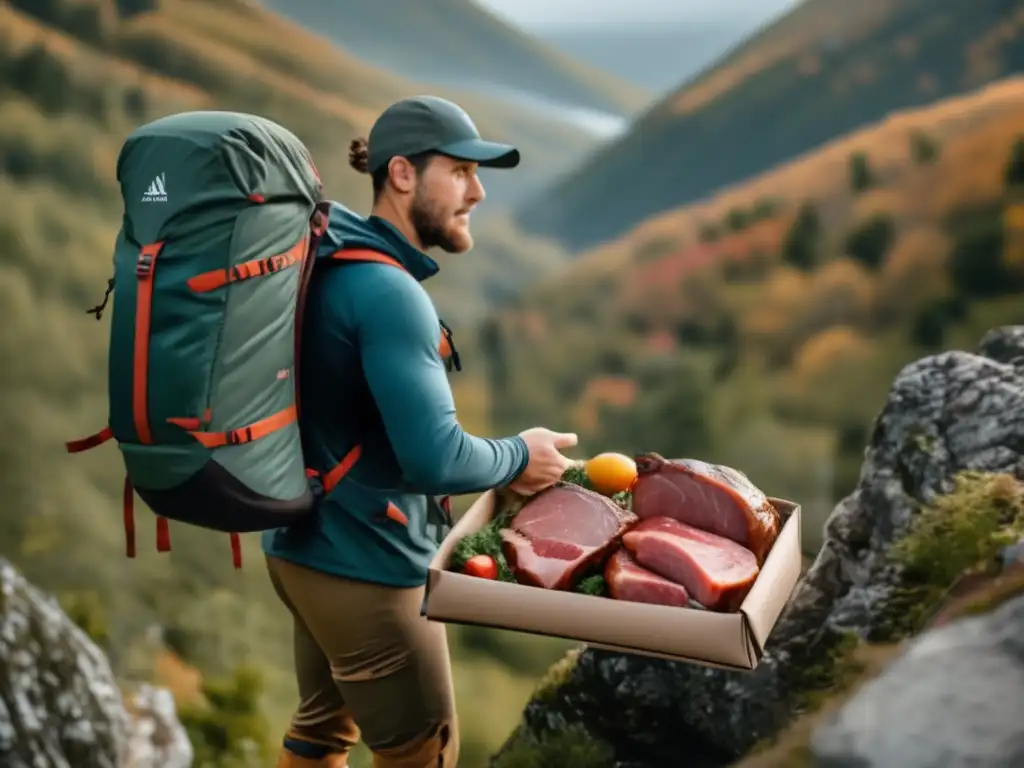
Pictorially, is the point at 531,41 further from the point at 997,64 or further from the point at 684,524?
the point at 684,524

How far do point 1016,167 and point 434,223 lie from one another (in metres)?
4.70

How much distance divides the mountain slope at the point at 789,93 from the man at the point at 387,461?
224 inches

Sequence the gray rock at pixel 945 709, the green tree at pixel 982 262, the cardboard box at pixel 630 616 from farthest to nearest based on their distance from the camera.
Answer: the green tree at pixel 982 262 < the cardboard box at pixel 630 616 < the gray rock at pixel 945 709

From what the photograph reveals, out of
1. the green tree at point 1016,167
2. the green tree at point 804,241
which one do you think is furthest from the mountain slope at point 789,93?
the green tree at point 1016,167

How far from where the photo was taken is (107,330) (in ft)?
23.5

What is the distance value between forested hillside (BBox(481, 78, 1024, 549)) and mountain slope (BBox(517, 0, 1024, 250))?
31 centimetres

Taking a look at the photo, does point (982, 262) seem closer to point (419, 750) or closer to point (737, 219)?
point (737, 219)

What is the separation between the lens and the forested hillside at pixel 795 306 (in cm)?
636

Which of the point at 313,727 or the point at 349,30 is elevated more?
the point at 349,30

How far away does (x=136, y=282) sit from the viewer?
97.8 inches

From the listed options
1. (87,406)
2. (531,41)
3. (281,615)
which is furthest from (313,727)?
(531,41)

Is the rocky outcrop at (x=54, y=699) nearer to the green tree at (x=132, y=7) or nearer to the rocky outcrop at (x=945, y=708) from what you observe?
the rocky outcrop at (x=945, y=708)

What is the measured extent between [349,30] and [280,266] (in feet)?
25.0

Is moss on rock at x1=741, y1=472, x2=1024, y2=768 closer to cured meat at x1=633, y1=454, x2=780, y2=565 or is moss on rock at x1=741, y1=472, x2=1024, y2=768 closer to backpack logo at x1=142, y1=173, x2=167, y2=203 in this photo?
cured meat at x1=633, y1=454, x2=780, y2=565
